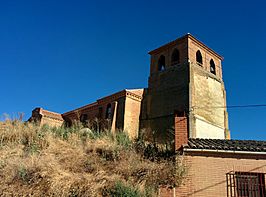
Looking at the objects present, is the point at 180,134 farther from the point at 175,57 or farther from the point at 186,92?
the point at 175,57

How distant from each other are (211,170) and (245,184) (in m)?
Answer: 1.37

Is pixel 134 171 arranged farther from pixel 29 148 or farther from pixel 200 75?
pixel 200 75

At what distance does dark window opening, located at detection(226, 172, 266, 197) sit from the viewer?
30.2ft

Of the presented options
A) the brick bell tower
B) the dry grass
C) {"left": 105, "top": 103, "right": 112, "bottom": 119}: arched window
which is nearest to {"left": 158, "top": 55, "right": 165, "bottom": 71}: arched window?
the brick bell tower

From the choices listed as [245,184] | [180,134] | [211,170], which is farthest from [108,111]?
[245,184]

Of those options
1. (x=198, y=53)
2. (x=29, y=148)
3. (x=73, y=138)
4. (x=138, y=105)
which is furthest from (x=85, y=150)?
(x=198, y=53)

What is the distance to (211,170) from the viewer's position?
31.0ft

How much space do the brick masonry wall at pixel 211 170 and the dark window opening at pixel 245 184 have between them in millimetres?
160

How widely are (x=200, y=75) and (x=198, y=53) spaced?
3.15 m

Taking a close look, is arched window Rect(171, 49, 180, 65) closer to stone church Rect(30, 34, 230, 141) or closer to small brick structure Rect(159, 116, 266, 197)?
stone church Rect(30, 34, 230, 141)

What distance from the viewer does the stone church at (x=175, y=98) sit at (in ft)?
→ 75.6

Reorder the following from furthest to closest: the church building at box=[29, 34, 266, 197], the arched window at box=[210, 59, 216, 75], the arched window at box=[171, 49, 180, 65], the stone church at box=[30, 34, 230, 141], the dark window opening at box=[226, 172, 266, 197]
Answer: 1. the arched window at box=[210, 59, 216, 75]
2. the arched window at box=[171, 49, 180, 65]
3. the stone church at box=[30, 34, 230, 141]
4. the church building at box=[29, 34, 266, 197]
5. the dark window opening at box=[226, 172, 266, 197]

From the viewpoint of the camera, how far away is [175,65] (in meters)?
25.6

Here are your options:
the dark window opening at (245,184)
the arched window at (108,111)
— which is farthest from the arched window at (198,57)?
the dark window opening at (245,184)
